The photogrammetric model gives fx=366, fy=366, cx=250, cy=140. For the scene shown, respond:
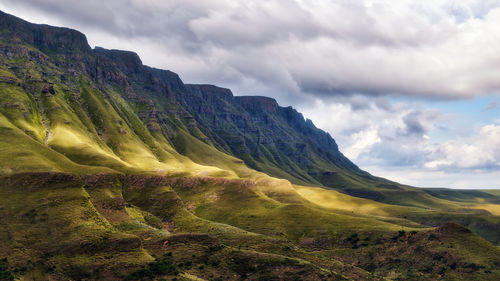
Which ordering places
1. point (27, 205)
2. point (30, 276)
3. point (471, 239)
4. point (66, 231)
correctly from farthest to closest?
1. point (471, 239)
2. point (27, 205)
3. point (66, 231)
4. point (30, 276)

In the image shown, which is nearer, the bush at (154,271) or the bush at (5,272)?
the bush at (5,272)

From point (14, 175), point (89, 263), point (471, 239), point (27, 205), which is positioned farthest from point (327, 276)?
point (14, 175)

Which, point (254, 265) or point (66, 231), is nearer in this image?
point (254, 265)

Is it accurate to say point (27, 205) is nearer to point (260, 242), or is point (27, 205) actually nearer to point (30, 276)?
point (30, 276)

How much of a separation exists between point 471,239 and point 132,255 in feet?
380

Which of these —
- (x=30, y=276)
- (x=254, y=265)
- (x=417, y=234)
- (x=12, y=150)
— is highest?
(x=12, y=150)

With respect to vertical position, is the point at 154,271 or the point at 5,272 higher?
the point at 154,271

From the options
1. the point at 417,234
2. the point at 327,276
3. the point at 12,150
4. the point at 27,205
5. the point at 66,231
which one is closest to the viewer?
the point at 327,276

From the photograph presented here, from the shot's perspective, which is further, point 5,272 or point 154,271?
point 154,271

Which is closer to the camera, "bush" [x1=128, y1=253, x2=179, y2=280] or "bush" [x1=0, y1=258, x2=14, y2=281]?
"bush" [x1=0, y1=258, x2=14, y2=281]

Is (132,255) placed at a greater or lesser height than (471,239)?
lesser

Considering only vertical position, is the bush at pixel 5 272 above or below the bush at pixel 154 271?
below

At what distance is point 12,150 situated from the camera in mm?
179875

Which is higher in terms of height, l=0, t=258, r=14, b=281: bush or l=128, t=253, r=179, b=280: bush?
l=128, t=253, r=179, b=280: bush
